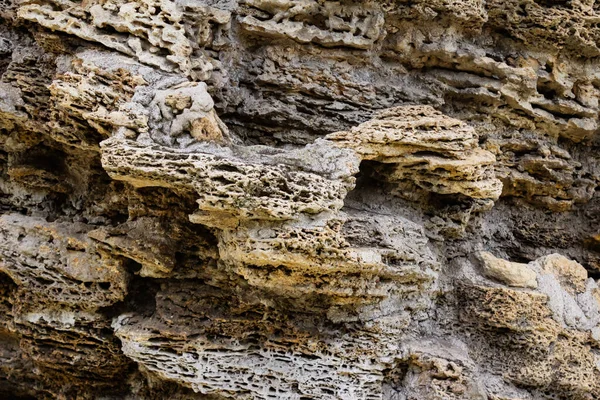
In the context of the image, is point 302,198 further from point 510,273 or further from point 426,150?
point 510,273

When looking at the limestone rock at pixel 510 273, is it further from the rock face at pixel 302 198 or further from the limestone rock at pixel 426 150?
the limestone rock at pixel 426 150

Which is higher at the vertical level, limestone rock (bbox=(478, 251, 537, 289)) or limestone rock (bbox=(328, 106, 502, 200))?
limestone rock (bbox=(328, 106, 502, 200))

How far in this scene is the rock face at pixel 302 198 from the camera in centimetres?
364

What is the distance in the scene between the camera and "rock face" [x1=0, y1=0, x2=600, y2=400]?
3.64 metres

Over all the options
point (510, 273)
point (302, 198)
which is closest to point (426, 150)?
point (302, 198)

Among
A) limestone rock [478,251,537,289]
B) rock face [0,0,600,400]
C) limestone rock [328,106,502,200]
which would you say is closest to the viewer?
rock face [0,0,600,400]

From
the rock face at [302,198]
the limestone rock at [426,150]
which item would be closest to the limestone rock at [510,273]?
the rock face at [302,198]

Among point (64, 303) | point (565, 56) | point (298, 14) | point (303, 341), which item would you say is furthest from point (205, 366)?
point (565, 56)

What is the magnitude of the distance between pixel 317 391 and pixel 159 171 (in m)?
1.86

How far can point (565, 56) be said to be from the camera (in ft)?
15.3

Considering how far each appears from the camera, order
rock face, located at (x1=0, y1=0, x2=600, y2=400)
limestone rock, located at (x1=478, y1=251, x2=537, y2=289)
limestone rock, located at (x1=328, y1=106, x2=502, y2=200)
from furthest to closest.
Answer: limestone rock, located at (x1=478, y1=251, x2=537, y2=289)
limestone rock, located at (x1=328, y1=106, x2=502, y2=200)
rock face, located at (x1=0, y1=0, x2=600, y2=400)

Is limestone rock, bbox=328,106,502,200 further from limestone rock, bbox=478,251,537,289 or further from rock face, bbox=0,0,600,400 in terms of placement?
limestone rock, bbox=478,251,537,289

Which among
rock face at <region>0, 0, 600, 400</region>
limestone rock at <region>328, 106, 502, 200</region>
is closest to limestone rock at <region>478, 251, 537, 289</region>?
rock face at <region>0, 0, 600, 400</region>

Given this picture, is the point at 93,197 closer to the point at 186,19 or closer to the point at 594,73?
the point at 186,19
